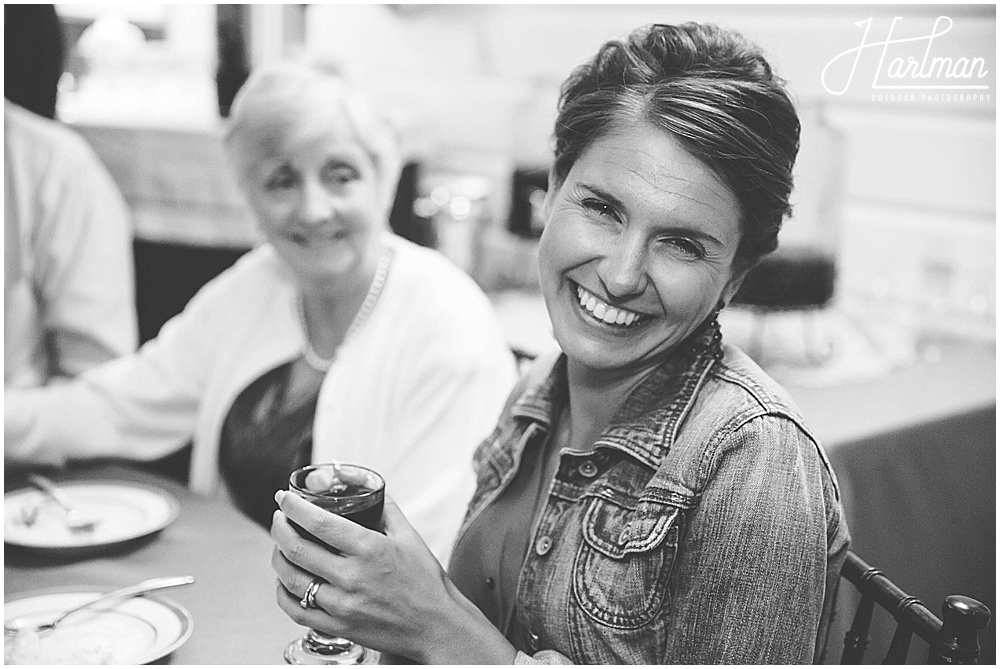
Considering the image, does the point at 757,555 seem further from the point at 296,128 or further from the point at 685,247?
the point at 296,128

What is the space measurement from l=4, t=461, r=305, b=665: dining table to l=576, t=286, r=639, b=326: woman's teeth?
0.44 metres

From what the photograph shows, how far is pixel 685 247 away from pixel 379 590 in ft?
1.36

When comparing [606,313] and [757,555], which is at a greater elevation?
[606,313]

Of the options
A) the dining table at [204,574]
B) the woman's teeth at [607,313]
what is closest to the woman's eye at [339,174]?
the dining table at [204,574]

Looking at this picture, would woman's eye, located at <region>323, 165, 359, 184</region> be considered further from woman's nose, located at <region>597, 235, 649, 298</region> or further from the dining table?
woman's nose, located at <region>597, 235, 649, 298</region>

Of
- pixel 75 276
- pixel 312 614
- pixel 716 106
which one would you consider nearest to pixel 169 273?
pixel 75 276

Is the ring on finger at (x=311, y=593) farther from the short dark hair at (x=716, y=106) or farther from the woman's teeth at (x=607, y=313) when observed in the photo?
the short dark hair at (x=716, y=106)

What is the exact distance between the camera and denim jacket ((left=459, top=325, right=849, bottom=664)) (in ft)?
2.81

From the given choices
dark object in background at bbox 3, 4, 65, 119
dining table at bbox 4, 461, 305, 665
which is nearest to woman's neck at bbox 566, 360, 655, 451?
dining table at bbox 4, 461, 305, 665

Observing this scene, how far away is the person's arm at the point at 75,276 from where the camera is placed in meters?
2.01

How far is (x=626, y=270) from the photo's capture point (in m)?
0.92

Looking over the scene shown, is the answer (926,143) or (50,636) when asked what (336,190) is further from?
(926,143)

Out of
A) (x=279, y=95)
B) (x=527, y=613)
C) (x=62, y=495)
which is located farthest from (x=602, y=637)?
(x=279, y=95)

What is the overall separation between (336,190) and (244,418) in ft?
1.35
